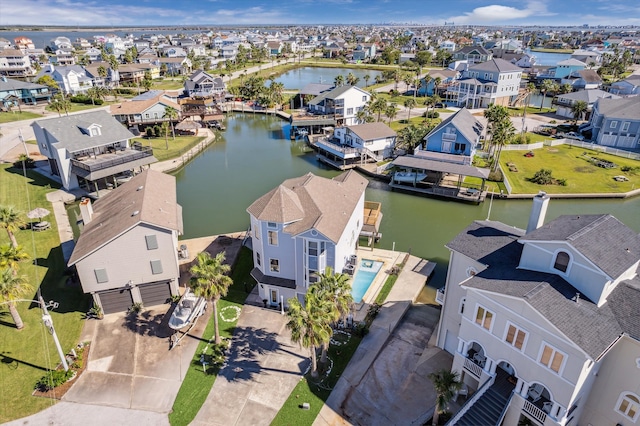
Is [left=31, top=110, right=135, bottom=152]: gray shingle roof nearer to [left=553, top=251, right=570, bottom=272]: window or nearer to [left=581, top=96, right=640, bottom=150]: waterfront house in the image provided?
[left=553, top=251, right=570, bottom=272]: window

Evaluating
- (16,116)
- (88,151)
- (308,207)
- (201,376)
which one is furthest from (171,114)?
(201,376)

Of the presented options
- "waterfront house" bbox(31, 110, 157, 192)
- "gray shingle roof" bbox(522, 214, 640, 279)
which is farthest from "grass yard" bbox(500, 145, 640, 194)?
"waterfront house" bbox(31, 110, 157, 192)

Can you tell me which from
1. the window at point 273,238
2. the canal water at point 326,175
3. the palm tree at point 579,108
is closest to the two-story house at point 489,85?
the palm tree at point 579,108

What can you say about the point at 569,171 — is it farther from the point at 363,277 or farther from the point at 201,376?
the point at 201,376

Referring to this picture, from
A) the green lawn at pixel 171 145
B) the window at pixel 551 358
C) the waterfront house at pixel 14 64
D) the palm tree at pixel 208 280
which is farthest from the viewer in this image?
the waterfront house at pixel 14 64

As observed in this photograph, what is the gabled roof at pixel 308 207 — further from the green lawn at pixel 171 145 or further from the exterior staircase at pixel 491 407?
the green lawn at pixel 171 145

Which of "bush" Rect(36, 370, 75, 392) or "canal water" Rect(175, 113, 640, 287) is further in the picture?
"canal water" Rect(175, 113, 640, 287)

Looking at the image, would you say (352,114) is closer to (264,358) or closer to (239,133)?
(239,133)
